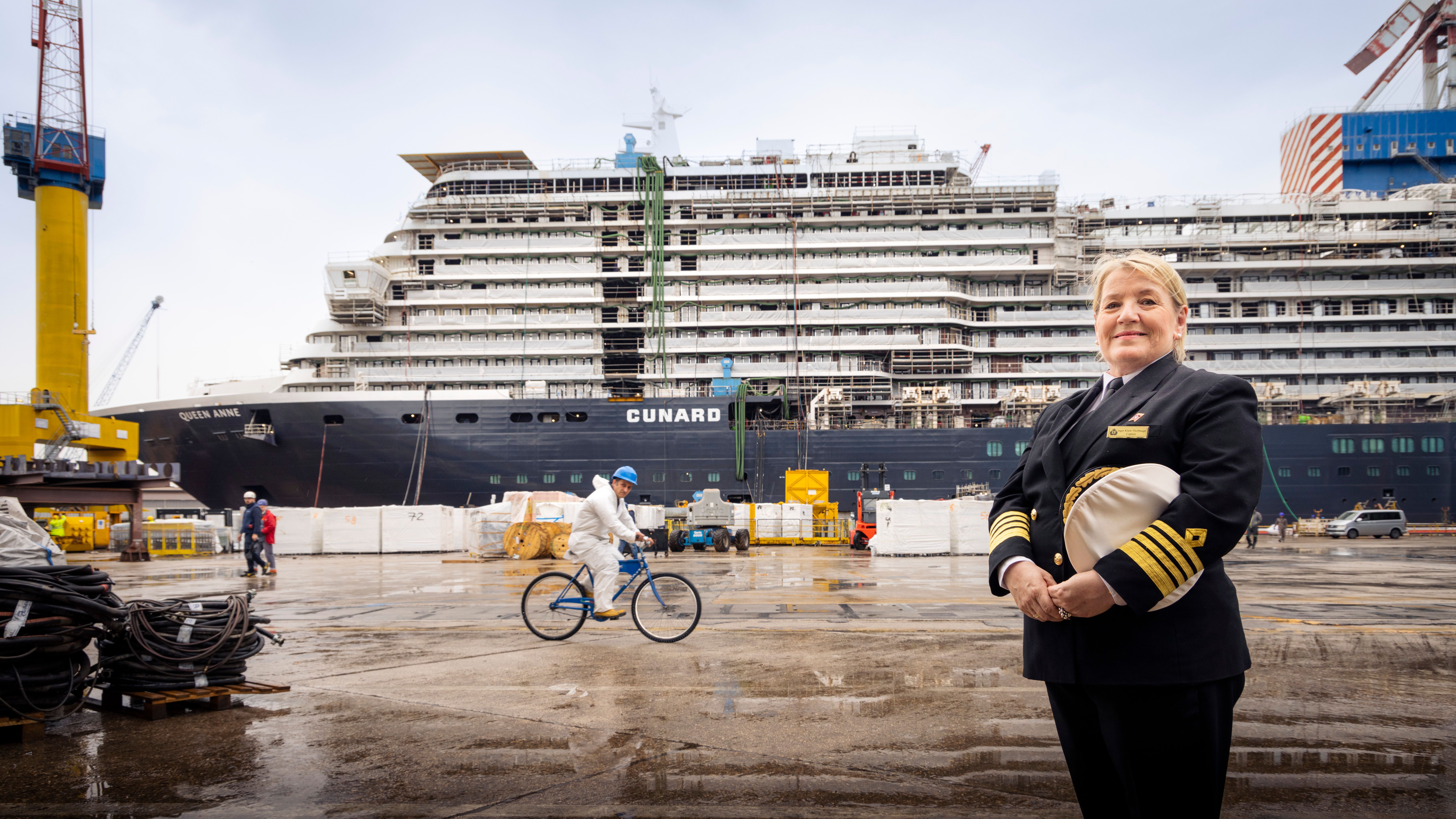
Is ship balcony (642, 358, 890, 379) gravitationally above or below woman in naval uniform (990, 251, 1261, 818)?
above

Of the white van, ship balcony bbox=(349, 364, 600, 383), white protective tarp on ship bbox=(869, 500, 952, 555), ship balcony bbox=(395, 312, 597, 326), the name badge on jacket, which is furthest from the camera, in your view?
ship balcony bbox=(395, 312, 597, 326)

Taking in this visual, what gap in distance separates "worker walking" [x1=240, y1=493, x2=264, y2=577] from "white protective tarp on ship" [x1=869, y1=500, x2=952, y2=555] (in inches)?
509

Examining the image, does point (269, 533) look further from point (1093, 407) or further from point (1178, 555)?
point (1178, 555)

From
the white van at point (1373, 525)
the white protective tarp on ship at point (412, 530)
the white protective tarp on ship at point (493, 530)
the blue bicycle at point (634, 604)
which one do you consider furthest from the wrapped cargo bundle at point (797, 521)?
the white van at point (1373, 525)

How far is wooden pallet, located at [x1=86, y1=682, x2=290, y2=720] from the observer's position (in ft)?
14.4

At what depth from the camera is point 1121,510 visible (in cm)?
171

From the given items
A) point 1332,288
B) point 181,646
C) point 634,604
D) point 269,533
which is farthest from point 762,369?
point 181,646

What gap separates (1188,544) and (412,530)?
68.9 feet

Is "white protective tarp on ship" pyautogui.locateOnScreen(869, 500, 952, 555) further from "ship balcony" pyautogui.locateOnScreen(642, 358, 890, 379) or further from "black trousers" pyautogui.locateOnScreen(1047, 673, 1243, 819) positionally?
"black trousers" pyautogui.locateOnScreen(1047, 673, 1243, 819)

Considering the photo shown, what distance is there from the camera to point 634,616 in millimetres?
6879

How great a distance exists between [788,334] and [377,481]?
16.3 m

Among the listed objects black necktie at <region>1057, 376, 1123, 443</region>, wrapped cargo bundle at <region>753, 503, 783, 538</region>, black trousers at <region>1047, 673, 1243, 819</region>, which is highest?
black necktie at <region>1057, 376, 1123, 443</region>

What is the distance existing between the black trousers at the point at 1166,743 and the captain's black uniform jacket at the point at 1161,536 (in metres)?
0.05

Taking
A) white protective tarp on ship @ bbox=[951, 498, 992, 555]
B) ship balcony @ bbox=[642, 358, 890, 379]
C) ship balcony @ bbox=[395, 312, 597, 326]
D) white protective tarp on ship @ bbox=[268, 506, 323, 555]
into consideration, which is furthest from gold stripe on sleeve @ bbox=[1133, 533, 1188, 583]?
ship balcony @ bbox=[395, 312, 597, 326]
